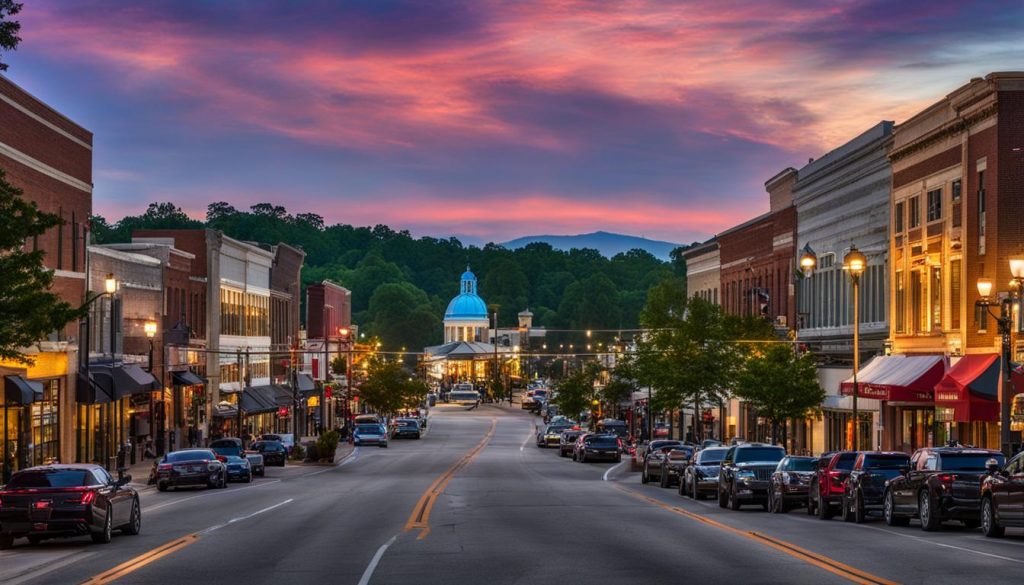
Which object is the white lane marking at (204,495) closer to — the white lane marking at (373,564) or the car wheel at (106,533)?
the car wheel at (106,533)

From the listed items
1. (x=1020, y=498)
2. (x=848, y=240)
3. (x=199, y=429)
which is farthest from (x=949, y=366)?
(x=199, y=429)

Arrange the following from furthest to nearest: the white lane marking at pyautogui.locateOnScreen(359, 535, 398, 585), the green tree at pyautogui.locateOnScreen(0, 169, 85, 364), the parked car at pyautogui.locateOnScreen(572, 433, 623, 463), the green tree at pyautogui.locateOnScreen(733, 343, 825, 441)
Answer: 1. the parked car at pyautogui.locateOnScreen(572, 433, 623, 463)
2. the green tree at pyautogui.locateOnScreen(733, 343, 825, 441)
3. the green tree at pyautogui.locateOnScreen(0, 169, 85, 364)
4. the white lane marking at pyautogui.locateOnScreen(359, 535, 398, 585)

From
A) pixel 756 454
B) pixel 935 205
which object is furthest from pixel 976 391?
pixel 935 205

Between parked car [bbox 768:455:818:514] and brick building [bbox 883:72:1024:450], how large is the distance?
1048 cm

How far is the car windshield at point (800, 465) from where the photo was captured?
37.7 metres

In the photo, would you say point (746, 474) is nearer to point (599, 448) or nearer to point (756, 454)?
point (756, 454)

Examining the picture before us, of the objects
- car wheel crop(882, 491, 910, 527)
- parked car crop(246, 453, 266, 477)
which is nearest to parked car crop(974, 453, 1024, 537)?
car wheel crop(882, 491, 910, 527)

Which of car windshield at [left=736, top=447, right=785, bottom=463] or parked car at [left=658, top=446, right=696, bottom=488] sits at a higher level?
car windshield at [left=736, top=447, right=785, bottom=463]

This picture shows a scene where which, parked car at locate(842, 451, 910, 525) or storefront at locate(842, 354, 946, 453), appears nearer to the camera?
parked car at locate(842, 451, 910, 525)

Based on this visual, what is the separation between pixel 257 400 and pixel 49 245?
43112mm

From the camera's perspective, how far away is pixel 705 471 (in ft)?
144

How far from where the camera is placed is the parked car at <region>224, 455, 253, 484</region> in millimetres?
55375

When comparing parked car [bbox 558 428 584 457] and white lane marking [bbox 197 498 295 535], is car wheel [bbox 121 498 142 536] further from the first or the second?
parked car [bbox 558 428 584 457]

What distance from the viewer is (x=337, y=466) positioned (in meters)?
76.0
